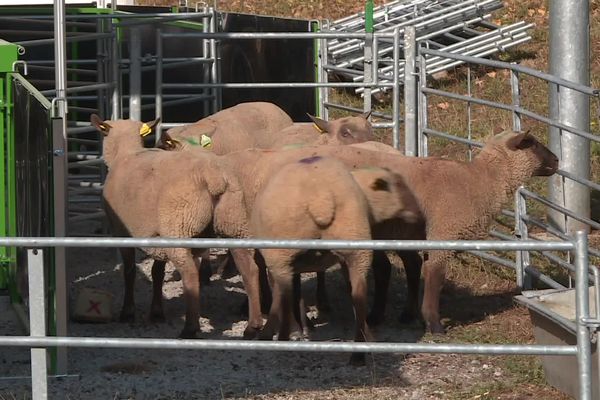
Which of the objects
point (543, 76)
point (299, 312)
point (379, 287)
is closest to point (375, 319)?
point (379, 287)

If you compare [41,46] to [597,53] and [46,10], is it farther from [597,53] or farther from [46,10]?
[597,53]

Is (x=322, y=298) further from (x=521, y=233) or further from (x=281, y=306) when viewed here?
(x=521, y=233)

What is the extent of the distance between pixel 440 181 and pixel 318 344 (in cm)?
422

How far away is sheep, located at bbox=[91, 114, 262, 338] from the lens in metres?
8.77

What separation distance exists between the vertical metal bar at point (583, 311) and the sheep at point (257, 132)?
572cm

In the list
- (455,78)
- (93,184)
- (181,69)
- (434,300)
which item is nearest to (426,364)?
(434,300)

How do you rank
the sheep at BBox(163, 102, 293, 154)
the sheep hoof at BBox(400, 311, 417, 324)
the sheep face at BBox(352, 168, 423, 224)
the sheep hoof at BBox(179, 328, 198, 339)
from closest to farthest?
1. the sheep hoof at BBox(179, 328, 198, 339)
2. the sheep face at BBox(352, 168, 423, 224)
3. the sheep hoof at BBox(400, 311, 417, 324)
4. the sheep at BBox(163, 102, 293, 154)

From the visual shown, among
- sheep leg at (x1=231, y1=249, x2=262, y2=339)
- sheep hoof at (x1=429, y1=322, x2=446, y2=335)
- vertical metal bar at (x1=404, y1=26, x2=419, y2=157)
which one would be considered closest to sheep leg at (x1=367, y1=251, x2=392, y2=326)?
sheep hoof at (x1=429, y1=322, x2=446, y2=335)

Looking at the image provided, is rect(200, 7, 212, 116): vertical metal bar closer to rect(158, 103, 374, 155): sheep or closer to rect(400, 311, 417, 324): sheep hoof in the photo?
rect(158, 103, 374, 155): sheep

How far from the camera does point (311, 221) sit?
319 inches

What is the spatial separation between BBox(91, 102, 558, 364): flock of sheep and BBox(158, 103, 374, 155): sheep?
0.59m

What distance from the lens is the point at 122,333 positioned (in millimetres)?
9211

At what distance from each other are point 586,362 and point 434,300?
165 inches

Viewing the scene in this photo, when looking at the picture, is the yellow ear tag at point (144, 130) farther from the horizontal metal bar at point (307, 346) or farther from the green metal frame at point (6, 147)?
the horizontal metal bar at point (307, 346)
